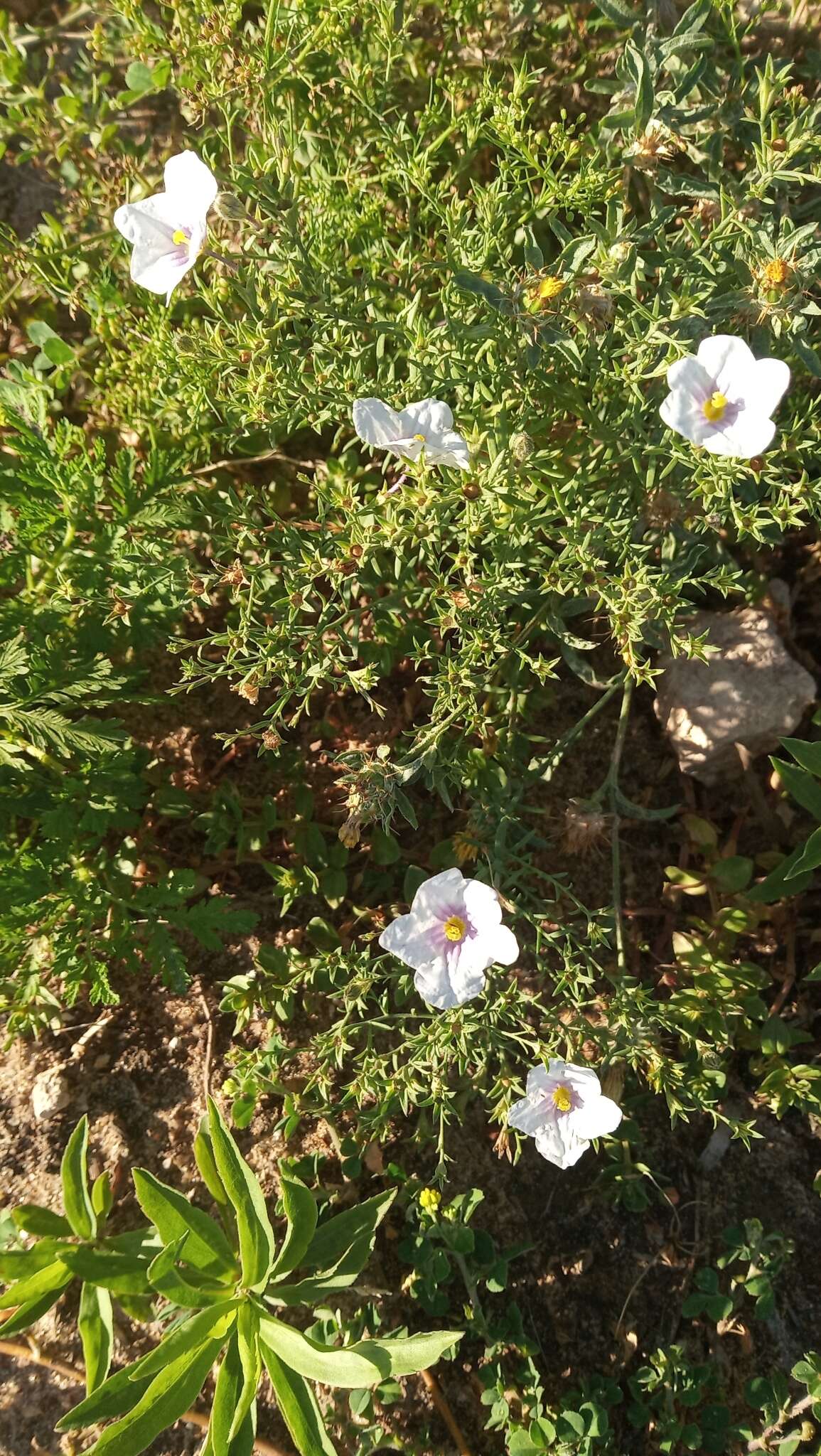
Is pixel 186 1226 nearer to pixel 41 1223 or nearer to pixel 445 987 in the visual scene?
pixel 41 1223

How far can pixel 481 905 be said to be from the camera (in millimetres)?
1946

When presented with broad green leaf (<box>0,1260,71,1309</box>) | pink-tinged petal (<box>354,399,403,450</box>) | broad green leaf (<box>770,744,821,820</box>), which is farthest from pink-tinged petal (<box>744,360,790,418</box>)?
broad green leaf (<box>0,1260,71,1309</box>)

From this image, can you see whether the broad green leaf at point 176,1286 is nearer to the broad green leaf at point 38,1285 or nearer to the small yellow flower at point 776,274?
the broad green leaf at point 38,1285

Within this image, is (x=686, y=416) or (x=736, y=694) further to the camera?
(x=736, y=694)

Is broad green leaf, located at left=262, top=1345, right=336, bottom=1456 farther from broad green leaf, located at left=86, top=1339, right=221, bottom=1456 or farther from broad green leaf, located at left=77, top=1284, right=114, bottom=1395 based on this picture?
broad green leaf, located at left=77, top=1284, right=114, bottom=1395

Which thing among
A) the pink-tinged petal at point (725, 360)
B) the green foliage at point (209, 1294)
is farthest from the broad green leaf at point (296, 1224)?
the pink-tinged petal at point (725, 360)

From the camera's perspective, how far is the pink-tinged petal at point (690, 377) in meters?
1.74

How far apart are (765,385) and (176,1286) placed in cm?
190

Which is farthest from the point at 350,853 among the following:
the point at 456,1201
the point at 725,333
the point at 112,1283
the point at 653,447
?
the point at 725,333

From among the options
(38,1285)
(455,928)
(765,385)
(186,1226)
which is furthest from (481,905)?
(38,1285)

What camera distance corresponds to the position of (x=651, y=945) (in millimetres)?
2611

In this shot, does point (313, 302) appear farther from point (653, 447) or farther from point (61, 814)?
point (61, 814)

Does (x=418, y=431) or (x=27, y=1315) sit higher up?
(x=418, y=431)

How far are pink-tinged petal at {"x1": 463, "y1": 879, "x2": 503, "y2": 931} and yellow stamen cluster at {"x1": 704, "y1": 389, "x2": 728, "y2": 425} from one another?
3.01ft
